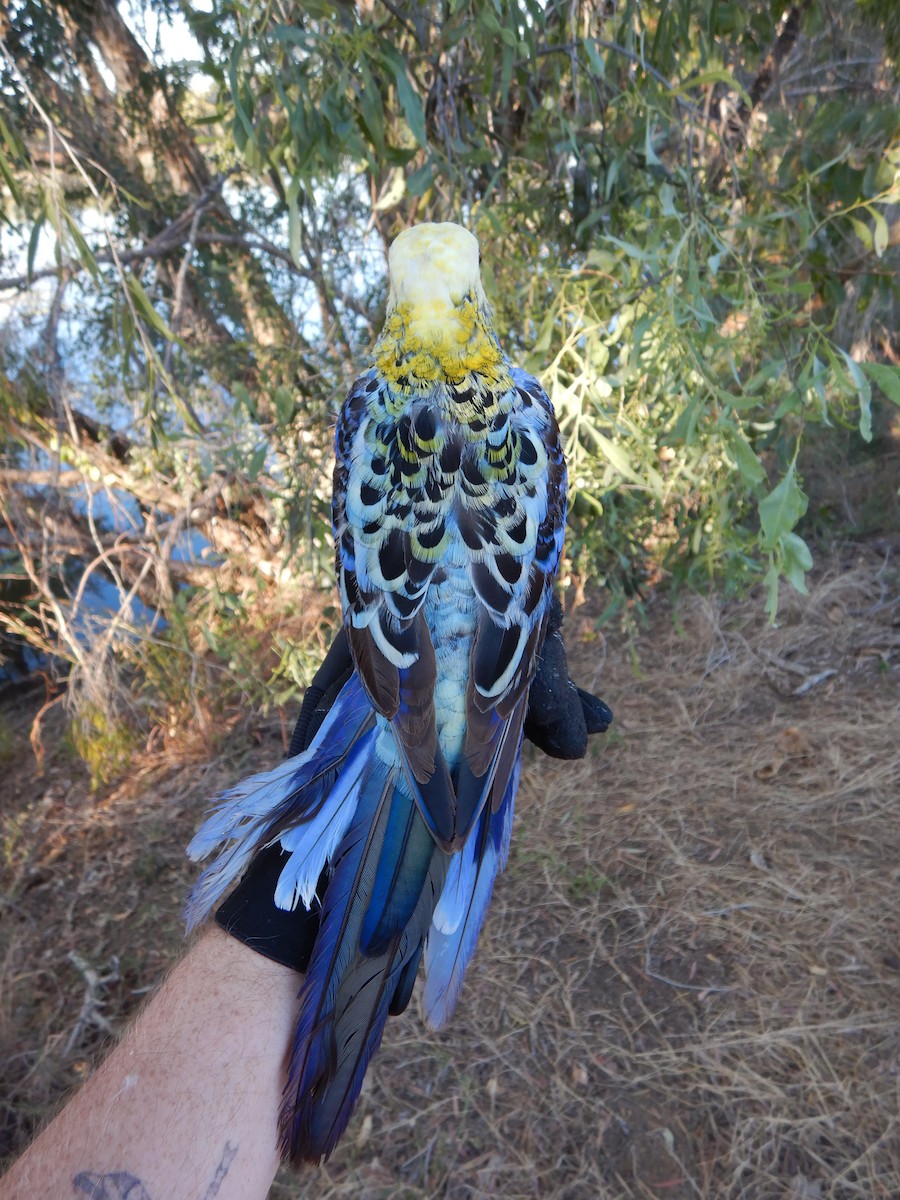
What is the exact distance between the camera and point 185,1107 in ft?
3.20

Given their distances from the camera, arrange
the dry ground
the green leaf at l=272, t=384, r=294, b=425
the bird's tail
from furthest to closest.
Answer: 1. the green leaf at l=272, t=384, r=294, b=425
2. the dry ground
3. the bird's tail

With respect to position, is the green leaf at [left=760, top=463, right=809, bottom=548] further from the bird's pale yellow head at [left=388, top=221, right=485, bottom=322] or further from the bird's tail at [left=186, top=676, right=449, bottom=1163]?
the bird's tail at [left=186, top=676, right=449, bottom=1163]

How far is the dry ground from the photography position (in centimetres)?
183

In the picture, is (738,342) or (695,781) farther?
(695,781)

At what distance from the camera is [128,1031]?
112cm

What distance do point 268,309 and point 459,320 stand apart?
253 centimetres

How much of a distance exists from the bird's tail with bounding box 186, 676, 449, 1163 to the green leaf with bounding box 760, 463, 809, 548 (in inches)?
34.7

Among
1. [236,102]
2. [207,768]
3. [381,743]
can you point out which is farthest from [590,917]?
[236,102]

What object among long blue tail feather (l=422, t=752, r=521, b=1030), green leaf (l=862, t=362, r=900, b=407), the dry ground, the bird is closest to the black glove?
the bird

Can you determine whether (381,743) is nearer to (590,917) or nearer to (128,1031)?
(128,1031)

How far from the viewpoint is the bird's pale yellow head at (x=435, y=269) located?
1.45m

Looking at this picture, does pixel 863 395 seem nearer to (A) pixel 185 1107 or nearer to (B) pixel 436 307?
(B) pixel 436 307

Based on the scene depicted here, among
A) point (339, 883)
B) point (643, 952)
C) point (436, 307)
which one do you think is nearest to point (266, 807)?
point (339, 883)

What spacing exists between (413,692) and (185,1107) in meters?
0.67
